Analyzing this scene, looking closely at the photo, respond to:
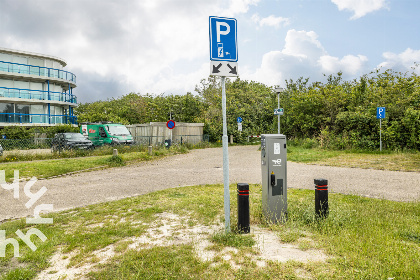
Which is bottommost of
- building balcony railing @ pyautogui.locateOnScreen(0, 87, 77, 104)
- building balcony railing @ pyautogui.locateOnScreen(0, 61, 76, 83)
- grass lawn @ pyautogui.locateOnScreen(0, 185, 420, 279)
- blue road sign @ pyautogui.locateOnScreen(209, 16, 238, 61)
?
grass lawn @ pyautogui.locateOnScreen(0, 185, 420, 279)

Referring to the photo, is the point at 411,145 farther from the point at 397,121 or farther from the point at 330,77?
the point at 330,77

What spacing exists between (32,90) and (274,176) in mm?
41481

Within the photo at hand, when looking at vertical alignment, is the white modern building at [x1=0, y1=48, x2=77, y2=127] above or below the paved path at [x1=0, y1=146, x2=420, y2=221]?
above

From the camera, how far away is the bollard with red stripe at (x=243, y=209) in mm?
4555

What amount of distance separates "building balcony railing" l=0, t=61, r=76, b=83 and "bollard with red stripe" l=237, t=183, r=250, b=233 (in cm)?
4208

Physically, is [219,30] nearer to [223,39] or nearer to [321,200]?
[223,39]

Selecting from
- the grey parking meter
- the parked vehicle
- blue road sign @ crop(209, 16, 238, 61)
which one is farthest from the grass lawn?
the parked vehicle

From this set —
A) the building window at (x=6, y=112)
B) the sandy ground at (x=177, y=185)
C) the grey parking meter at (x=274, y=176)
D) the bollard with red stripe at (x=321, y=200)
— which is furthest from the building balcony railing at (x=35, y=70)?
the bollard with red stripe at (x=321, y=200)

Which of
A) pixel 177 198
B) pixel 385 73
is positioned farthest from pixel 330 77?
pixel 177 198

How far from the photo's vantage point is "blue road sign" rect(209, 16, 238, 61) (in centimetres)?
443

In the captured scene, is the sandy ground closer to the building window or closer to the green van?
the green van

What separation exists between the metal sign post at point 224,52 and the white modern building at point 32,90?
1522 inches

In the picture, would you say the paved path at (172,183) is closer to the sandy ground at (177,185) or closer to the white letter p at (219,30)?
the sandy ground at (177,185)

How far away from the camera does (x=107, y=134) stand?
860 inches
